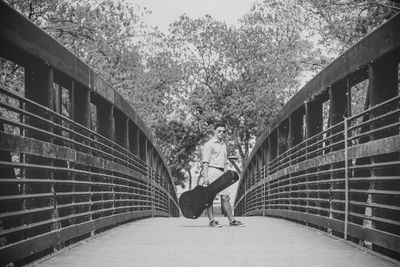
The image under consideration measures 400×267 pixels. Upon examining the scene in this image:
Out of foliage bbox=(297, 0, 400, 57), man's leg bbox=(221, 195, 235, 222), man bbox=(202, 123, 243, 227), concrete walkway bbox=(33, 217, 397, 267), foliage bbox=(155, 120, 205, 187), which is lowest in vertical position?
concrete walkway bbox=(33, 217, 397, 267)

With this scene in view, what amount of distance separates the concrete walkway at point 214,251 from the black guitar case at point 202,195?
1444 millimetres

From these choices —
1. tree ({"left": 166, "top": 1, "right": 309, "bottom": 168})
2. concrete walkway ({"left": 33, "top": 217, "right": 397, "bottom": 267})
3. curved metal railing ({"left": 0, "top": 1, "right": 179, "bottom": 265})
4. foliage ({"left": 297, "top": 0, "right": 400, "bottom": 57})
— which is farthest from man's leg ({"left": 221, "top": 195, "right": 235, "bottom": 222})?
tree ({"left": 166, "top": 1, "right": 309, "bottom": 168})

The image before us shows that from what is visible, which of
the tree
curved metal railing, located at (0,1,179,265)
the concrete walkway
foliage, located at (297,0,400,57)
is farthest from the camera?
the tree

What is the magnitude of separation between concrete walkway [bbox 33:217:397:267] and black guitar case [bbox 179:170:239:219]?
4.74 feet

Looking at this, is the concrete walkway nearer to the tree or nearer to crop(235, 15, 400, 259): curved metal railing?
crop(235, 15, 400, 259): curved metal railing

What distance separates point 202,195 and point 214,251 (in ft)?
12.8

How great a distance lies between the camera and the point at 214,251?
21.0 ft

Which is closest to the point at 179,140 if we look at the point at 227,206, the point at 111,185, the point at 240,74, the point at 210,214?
the point at 240,74

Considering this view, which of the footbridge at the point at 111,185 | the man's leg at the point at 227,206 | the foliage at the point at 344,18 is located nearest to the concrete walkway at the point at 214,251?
the footbridge at the point at 111,185

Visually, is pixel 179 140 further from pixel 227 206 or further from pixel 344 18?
pixel 227 206

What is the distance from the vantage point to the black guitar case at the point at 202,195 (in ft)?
32.8

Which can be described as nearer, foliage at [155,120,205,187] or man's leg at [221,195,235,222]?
man's leg at [221,195,235,222]

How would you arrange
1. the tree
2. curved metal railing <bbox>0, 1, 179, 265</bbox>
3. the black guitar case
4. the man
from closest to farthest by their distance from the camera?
curved metal railing <bbox>0, 1, 179, 265</bbox>, the black guitar case, the man, the tree

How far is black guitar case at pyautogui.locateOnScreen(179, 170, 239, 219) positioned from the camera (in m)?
10.0
